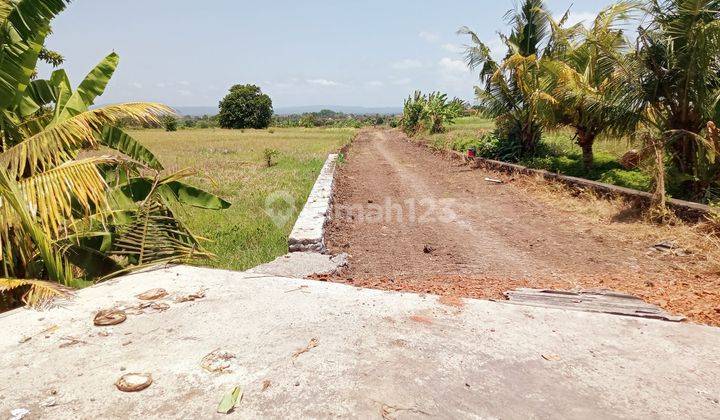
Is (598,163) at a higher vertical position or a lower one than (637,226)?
higher

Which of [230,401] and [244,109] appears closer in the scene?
[230,401]

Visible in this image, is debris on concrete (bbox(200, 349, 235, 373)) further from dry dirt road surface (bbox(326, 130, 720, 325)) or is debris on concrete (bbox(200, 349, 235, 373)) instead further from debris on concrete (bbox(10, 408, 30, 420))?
dry dirt road surface (bbox(326, 130, 720, 325))

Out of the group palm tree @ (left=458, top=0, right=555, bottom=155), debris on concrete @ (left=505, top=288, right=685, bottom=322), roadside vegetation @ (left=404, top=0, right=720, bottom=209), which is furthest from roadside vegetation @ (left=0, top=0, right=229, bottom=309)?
palm tree @ (left=458, top=0, right=555, bottom=155)

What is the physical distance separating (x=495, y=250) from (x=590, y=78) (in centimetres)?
619

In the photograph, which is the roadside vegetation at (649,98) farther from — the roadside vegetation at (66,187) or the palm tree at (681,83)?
the roadside vegetation at (66,187)

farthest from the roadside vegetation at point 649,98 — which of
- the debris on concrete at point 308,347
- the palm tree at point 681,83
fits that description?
the debris on concrete at point 308,347

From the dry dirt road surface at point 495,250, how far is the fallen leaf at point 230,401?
5.93 ft

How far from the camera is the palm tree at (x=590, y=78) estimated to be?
809cm

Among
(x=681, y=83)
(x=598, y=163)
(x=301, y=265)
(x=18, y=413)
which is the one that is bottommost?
(x=301, y=265)

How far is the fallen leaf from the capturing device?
6.69ft

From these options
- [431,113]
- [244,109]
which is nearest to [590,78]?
[431,113]

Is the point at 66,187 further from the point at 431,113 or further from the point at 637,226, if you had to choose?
the point at 431,113

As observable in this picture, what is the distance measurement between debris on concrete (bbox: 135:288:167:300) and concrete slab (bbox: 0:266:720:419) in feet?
0.33

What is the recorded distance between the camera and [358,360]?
2.47 metres
